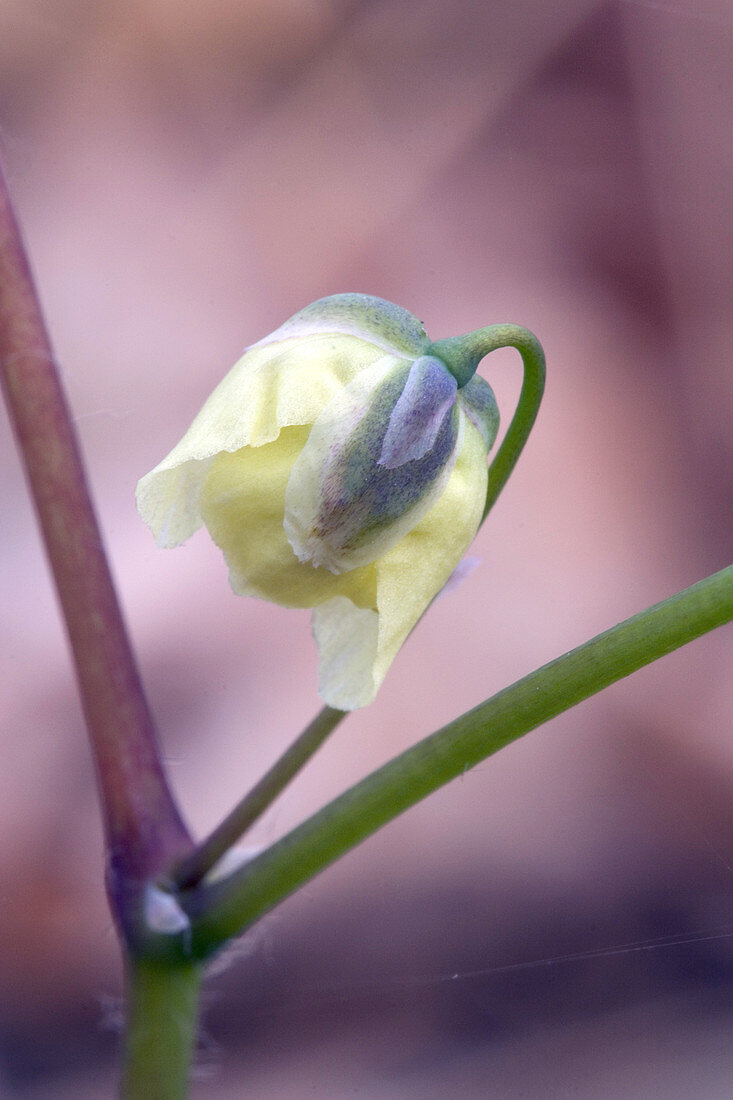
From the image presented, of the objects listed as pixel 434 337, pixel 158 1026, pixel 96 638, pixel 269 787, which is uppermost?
pixel 434 337

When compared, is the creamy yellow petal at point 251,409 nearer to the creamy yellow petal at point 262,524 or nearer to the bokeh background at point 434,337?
the creamy yellow petal at point 262,524

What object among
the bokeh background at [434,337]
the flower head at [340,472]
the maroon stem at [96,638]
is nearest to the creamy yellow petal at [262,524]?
the flower head at [340,472]

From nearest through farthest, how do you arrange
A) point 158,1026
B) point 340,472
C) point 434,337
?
point 340,472, point 158,1026, point 434,337

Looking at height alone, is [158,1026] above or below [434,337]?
below

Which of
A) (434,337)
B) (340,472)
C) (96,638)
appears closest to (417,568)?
(340,472)

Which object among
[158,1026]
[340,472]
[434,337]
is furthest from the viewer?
[434,337]

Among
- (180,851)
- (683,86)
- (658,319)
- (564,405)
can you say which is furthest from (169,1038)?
(683,86)

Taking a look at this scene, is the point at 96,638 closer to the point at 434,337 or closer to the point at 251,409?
the point at 251,409

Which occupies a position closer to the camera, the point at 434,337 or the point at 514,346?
the point at 514,346
